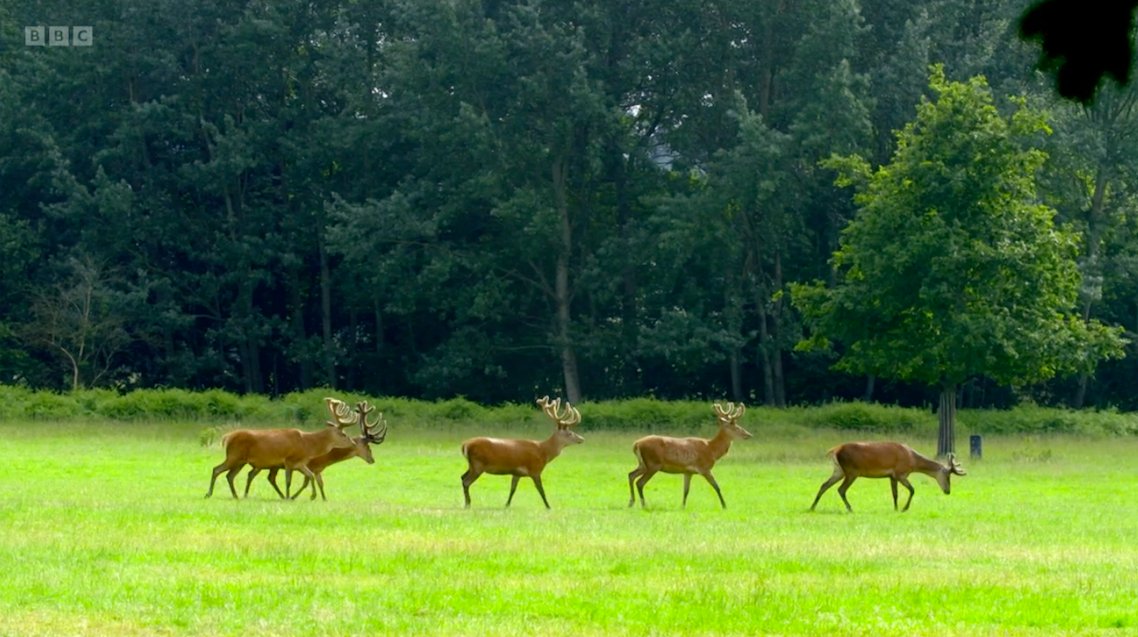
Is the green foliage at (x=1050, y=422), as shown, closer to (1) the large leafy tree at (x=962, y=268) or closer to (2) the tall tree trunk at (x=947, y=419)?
(2) the tall tree trunk at (x=947, y=419)

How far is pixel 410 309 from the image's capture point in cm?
5650

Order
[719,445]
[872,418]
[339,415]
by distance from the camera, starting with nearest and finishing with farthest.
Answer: [719,445] < [339,415] < [872,418]

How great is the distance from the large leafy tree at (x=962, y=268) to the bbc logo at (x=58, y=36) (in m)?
29.4

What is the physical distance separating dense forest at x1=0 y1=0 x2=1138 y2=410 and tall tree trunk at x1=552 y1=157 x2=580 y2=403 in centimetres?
16

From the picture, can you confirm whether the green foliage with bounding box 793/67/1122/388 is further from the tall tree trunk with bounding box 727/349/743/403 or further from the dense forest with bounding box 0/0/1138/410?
the tall tree trunk with bounding box 727/349/743/403

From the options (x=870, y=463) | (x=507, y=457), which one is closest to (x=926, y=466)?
(x=870, y=463)

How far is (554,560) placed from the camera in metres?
16.2

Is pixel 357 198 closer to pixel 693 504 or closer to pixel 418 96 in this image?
pixel 418 96

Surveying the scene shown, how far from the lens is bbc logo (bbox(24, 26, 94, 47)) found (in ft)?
186

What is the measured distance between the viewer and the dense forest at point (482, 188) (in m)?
53.2

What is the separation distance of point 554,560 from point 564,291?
1628 inches

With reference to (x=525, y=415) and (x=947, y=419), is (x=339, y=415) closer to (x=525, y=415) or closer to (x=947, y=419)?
(x=947, y=419)

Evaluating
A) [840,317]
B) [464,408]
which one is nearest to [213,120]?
[464,408]

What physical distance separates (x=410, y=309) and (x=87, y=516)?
37093 mm
